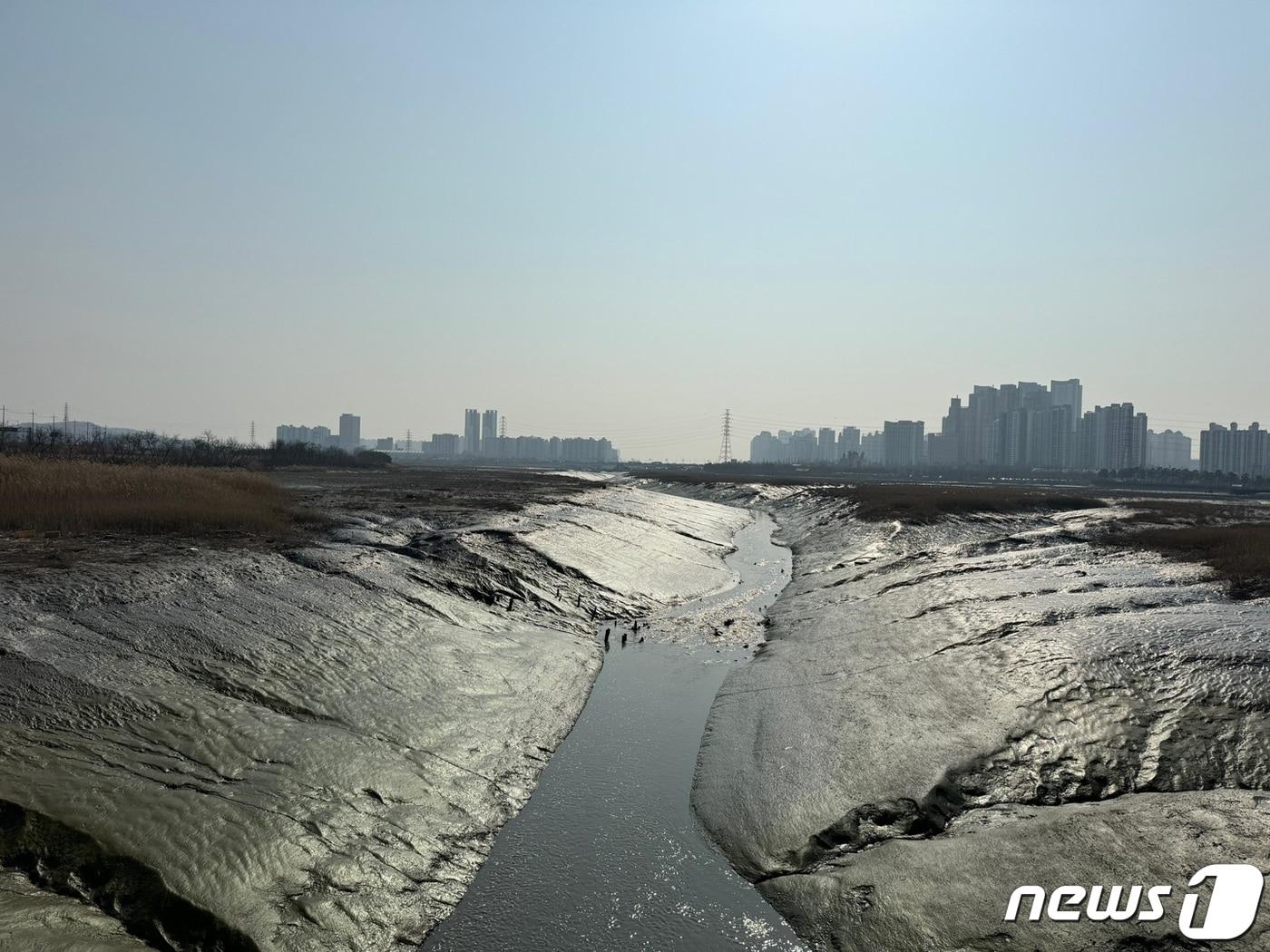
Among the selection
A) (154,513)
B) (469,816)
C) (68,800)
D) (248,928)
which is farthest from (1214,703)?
(154,513)

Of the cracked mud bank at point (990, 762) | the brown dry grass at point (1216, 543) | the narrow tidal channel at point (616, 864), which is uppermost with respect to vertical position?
the brown dry grass at point (1216, 543)

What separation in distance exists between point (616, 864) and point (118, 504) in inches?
804

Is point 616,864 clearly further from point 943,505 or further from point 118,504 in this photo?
point 943,505

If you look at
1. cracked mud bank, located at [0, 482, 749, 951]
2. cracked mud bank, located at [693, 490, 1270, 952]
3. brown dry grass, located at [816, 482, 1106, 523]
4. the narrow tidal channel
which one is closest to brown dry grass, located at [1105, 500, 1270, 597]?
cracked mud bank, located at [693, 490, 1270, 952]

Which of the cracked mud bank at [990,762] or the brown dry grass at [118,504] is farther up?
the brown dry grass at [118,504]

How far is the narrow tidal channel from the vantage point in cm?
760

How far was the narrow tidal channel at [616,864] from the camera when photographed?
7598 millimetres

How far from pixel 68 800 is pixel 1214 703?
1388cm

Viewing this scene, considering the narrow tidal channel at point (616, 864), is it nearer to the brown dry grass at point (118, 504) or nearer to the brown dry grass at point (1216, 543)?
the brown dry grass at point (118, 504)

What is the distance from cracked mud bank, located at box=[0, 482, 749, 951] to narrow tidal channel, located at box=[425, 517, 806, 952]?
0.39 metres

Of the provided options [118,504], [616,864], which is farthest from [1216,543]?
[118,504]

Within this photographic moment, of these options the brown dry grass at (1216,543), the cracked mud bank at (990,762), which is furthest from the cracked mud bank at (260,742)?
the brown dry grass at (1216,543)

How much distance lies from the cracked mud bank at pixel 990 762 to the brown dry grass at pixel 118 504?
51.5 feet

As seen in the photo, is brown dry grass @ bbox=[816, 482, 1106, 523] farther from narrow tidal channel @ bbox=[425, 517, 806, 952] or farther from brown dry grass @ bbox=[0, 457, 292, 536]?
narrow tidal channel @ bbox=[425, 517, 806, 952]
